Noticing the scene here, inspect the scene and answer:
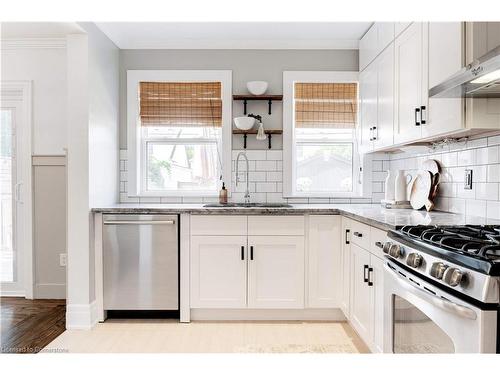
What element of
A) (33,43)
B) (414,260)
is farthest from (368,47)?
(33,43)

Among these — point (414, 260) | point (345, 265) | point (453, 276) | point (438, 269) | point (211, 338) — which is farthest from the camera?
point (345, 265)

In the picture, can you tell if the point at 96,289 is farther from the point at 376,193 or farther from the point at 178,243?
the point at 376,193

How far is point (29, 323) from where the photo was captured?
3.03 metres

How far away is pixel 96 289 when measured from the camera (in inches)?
120

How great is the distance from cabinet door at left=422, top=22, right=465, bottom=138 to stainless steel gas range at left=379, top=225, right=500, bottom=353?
1.99 feet

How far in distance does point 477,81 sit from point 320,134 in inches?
82.7

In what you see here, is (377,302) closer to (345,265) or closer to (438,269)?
(345,265)

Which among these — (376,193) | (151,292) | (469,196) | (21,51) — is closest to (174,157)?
(151,292)

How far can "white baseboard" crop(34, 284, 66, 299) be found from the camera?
141 inches

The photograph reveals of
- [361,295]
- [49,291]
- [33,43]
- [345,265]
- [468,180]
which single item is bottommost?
[49,291]

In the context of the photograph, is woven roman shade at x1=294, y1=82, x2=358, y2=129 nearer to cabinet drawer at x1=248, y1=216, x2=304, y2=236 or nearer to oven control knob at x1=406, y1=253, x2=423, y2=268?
cabinet drawer at x1=248, y1=216, x2=304, y2=236

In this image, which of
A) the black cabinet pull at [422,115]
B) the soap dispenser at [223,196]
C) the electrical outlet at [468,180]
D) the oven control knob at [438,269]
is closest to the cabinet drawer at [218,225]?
the soap dispenser at [223,196]

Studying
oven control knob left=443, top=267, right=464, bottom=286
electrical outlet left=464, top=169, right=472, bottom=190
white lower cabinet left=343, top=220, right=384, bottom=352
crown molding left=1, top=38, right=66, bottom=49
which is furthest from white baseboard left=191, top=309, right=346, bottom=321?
crown molding left=1, top=38, right=66, bottom=49
